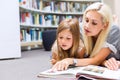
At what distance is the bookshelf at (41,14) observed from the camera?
11.8ft

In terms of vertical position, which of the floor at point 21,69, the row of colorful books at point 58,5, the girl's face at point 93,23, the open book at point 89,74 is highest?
the row of colorful books at point 58,5

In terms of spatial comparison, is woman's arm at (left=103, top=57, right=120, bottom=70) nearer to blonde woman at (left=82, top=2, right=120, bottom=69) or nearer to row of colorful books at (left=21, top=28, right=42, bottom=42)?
blonde woman at (left=82, top=2, right=120, bottom=69)

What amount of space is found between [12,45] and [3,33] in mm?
178

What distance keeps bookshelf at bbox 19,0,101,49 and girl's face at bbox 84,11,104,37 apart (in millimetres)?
2137

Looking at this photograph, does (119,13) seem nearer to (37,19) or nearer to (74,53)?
(37,19)

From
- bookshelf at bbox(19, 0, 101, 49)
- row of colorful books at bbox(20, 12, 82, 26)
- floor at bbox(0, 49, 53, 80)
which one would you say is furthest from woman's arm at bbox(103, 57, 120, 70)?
row of colorful books at bbox(20, 12, 82, 26)

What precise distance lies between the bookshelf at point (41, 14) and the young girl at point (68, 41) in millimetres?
2011

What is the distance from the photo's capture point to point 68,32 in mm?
1294

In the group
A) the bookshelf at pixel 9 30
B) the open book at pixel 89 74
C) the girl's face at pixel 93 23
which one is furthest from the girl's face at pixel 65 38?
the bookshelf at pixel 9 30

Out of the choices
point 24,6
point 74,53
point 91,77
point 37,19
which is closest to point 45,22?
point 37,19

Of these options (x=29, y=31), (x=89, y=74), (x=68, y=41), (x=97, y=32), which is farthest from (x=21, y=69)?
(x=29, y=31)

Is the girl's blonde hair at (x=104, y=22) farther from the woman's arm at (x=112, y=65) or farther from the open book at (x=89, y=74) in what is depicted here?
the open book at (x=89, y=74)

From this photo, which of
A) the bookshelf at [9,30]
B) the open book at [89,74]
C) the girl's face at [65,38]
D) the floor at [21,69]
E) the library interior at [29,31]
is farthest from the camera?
the bookshelf at [9,30]

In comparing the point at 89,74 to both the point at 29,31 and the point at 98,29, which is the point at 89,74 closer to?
the point at 98,29
